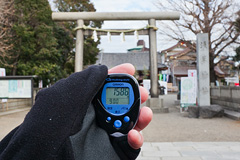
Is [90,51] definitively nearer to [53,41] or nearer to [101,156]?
[53,41]

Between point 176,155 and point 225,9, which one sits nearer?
point 176,155

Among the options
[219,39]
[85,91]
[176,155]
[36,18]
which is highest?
[36,18]

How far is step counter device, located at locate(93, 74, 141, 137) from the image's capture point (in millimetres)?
1063

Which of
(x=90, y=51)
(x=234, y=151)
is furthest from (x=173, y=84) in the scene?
(x=234, y=151)

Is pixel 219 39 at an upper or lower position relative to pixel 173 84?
upper

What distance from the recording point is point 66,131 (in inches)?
32.7

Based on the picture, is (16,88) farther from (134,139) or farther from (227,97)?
(134,139)

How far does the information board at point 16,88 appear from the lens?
346 inches

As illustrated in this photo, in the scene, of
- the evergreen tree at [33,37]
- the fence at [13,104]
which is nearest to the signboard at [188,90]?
the evergreen tree at [33,37]

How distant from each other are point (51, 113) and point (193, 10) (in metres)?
12.9

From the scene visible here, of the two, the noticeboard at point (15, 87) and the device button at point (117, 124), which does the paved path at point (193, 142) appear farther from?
the noticeboard at point (15, 87)

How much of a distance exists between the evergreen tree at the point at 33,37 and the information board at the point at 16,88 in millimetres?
2860

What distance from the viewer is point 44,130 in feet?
2.64

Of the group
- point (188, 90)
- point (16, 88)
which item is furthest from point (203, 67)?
point (16, 88)
